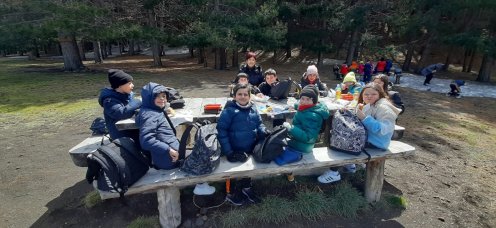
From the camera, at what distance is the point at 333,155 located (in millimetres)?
3600

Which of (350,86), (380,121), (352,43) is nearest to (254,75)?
(350,86)

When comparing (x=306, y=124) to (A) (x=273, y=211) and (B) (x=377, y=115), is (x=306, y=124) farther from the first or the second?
(A) (x=273, y=211)

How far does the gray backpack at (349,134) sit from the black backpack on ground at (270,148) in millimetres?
748

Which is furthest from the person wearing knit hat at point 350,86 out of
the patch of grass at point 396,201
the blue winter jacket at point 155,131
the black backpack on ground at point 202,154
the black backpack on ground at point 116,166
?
the black backpack on ground at point 116,166

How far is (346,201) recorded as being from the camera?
375 centimetres

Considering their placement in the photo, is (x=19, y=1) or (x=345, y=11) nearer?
(x=19, y=1)

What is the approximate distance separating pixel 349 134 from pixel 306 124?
538mm

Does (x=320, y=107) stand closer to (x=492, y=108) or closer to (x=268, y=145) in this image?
(x=268, y=145)

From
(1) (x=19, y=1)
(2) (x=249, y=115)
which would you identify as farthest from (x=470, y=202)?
(1) (x=19, y=1)

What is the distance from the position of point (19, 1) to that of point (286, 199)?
15.6 metres

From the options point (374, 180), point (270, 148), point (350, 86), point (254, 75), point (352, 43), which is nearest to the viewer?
point (270, 148)

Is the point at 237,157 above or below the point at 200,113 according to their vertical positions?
below

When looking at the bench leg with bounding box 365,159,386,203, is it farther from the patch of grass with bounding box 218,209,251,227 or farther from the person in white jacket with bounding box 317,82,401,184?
the patch of grass with bounding box 218,209,251,227

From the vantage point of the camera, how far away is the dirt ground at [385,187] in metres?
3.58
